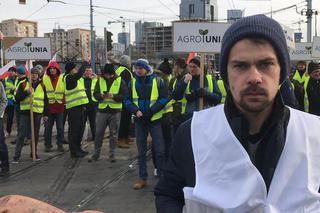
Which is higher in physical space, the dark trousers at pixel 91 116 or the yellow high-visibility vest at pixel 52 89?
the yellow high-visibility vest at pixel 52 89

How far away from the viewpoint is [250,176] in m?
1.52

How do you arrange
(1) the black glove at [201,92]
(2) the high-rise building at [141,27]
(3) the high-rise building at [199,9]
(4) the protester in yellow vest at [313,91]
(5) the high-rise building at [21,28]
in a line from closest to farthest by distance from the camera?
(1) the black glove at [201,92] → (4) the protester in yellow vest at [313,91] → (3) the high-rise building at [199,9] → (5) the high-rise building at [21,28] → (2) the high-rise building at [141,27]

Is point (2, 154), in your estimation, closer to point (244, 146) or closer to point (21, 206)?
point (21, 206)

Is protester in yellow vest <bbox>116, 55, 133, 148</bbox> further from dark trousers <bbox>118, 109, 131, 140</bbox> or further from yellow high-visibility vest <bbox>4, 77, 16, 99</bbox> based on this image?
yellow high-visibility vest <bbox>4, 77, 16, 99</bbox>

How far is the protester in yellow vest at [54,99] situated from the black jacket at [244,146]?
8.96 meters

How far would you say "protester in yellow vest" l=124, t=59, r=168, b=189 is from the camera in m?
7.32

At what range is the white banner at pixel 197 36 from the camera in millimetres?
8047

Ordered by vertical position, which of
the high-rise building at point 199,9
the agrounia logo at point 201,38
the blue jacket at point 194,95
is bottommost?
the blue jacket at point 194,95

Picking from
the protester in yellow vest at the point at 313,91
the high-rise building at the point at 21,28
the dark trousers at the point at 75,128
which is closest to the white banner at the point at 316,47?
the protester in yellow vest at the point at 313,91

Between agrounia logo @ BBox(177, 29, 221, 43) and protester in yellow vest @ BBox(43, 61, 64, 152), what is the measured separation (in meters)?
3.59

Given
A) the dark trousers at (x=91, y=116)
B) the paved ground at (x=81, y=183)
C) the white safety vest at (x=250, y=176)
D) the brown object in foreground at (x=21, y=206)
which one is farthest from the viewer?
the dark trousers at (x=91, y=116)

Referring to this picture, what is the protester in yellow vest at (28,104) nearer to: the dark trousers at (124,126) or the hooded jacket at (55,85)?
the hooded jacket at (55,85)

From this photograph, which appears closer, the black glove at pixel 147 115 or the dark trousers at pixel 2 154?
the black glove at pixel 147 115

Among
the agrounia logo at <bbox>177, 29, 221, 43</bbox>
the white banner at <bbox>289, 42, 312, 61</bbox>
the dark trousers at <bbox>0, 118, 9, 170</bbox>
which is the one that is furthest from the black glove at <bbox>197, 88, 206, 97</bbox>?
the white banner at <bbox>289, 42, 312, 61</bbox>
